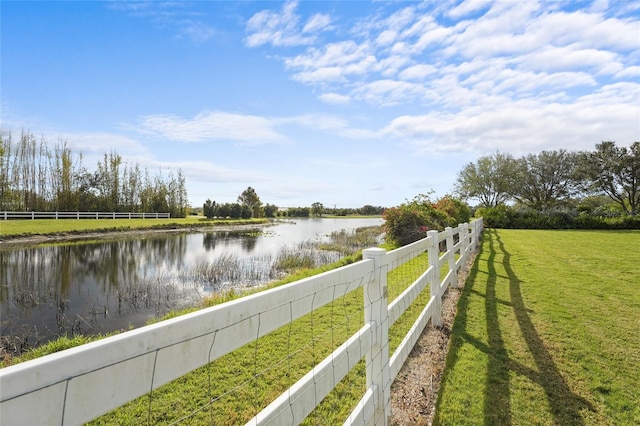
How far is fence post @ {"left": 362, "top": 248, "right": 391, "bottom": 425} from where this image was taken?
238cm

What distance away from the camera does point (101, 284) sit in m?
9.63

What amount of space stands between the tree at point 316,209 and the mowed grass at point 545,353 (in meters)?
73.9

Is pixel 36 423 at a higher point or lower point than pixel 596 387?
higher

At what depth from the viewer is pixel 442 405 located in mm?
3004

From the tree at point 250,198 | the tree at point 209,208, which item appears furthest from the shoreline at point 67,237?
the tree at point 250,198

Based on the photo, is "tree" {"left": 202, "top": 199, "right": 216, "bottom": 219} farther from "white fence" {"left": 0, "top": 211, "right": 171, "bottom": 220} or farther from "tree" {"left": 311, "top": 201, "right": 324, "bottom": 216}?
"tree" {"left": 311, "top": 201, "right": 324, "bottom": 216}

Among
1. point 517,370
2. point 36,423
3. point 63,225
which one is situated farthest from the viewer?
point 63,225

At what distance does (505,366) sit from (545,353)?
2.36ft

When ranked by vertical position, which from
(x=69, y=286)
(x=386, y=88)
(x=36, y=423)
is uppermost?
(x=386, y=88)

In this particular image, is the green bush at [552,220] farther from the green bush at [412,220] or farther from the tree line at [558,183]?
the green bush at [412,220]

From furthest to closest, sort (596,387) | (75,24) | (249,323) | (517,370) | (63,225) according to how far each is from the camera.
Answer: (63,225)
(75,24)
(517,370)
(596,387)
(249,323)

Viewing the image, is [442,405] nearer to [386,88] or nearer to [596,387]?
[596,387]

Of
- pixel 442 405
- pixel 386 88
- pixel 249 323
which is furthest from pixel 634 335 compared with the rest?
pixel 386 88

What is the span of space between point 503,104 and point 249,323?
13666 millimetres
